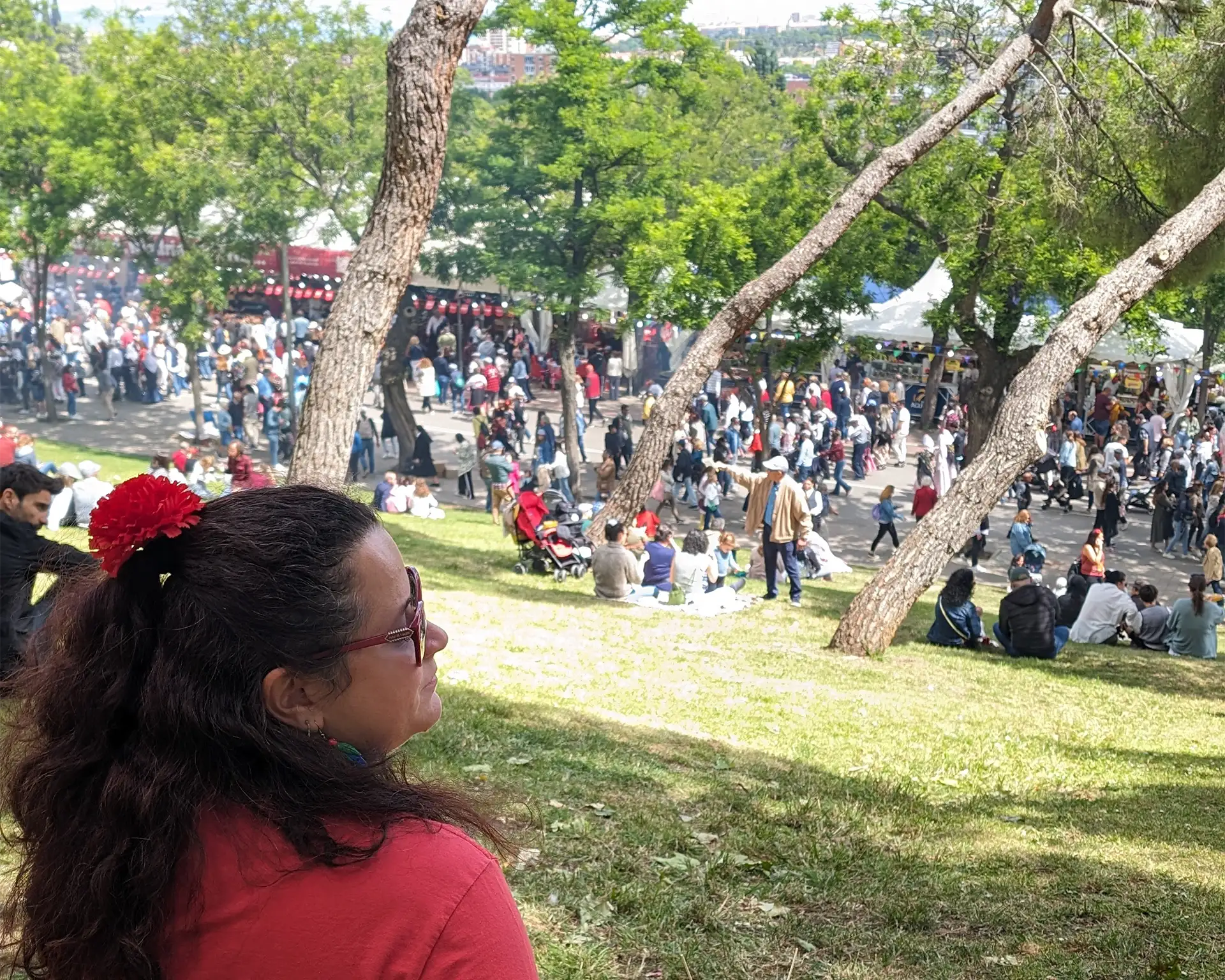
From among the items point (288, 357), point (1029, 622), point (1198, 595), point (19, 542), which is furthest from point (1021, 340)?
point (19, 542)

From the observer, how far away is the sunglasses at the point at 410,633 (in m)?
1.54

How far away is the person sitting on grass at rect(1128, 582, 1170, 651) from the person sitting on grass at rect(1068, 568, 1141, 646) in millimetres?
51

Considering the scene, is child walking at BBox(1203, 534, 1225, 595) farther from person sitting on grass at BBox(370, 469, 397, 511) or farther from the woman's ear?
the woman's ear

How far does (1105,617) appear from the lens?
13.9 metres


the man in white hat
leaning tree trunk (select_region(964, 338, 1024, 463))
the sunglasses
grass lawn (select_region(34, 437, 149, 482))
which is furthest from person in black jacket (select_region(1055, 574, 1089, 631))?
grass lawn (select_region(34, 437, 149, 482))

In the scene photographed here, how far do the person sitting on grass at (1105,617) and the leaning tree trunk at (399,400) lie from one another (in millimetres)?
14554

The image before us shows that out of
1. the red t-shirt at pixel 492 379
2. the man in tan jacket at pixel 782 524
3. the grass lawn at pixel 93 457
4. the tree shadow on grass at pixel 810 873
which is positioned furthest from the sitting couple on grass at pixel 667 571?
the red t-shirt at pixel 492 379

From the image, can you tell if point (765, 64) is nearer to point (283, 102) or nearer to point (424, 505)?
point (283, 102)

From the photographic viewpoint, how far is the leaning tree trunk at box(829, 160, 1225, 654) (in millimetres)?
10875

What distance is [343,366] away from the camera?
870 centimetres

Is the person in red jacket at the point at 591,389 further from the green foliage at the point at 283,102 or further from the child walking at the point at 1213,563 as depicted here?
the child walking at the point at 1213,563

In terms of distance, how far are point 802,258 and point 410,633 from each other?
1240cm

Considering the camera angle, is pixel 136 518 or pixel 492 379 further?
pixel 492 379

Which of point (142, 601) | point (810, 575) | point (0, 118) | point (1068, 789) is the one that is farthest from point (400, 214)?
point (0, 118)
